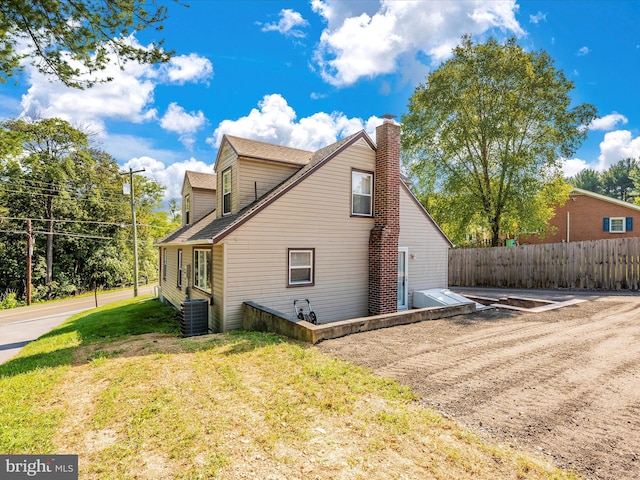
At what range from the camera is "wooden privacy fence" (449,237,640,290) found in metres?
14.6

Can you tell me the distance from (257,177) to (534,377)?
9269 millimetres

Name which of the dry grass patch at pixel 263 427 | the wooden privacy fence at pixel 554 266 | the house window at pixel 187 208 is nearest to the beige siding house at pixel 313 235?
the dry grass patch at pixel 263 427

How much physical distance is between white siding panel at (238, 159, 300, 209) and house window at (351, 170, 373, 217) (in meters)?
2.35

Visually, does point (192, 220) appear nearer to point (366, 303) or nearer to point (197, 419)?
point (366, 303)

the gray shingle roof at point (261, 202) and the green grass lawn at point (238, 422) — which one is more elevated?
the gray shingle roof at point (261, 202)

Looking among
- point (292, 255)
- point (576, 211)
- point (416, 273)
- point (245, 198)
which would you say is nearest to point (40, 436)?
point (292, 255)

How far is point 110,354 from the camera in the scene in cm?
728

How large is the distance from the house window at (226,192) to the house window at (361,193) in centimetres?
443

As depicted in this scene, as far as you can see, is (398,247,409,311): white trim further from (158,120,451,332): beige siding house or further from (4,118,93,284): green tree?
(4,118,93,284): green tree

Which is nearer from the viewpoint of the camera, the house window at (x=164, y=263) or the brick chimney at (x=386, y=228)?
the brick chimney at (x=386, y=228)

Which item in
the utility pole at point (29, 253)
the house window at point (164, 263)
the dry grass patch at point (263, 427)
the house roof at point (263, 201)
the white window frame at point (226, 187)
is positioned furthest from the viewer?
the utility pole at point (29, 253)

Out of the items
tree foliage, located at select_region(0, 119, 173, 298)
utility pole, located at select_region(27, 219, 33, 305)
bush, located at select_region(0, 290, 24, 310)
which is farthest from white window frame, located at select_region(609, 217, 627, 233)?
bush, located at select_region(0, 290, 24, 310)

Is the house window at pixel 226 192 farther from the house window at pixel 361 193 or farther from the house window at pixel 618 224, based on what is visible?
the house window at pixel 618 224

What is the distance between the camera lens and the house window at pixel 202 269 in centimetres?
1051
